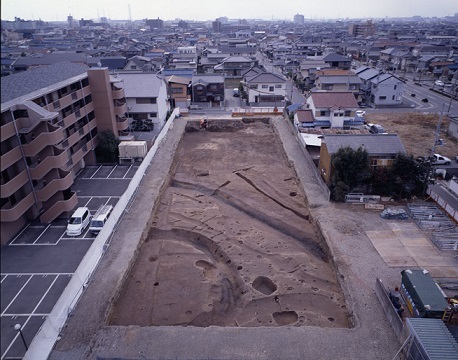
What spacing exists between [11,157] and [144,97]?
Answer: 69.5ft

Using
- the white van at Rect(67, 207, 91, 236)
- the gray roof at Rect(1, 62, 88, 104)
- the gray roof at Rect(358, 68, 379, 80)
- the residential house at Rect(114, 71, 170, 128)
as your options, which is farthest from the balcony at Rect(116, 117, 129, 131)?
the gray roof at Rect(358, 68, 379, 80)

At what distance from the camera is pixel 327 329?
48.5 feet

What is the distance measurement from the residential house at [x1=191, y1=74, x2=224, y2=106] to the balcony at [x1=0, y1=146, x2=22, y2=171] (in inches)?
→ 1379

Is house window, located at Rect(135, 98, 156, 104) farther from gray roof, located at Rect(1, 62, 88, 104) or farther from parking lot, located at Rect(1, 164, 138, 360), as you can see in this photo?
parking lot, located at Rect(1, 164, 138, 360)

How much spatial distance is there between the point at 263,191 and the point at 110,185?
41.5ft

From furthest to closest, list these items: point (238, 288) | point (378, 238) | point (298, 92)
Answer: point (298, 92) < point (378, 238) < point (238, 288)

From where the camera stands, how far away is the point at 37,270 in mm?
18672

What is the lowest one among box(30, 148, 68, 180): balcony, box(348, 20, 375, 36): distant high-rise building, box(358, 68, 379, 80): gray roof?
box(30, 148, 68, 180): balcony

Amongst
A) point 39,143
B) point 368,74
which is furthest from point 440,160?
point 39,143

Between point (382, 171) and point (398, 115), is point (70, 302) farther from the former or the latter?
point (398, 115)

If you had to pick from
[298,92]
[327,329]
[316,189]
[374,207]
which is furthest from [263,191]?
[298,92]

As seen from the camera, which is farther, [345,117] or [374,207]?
[345,117]

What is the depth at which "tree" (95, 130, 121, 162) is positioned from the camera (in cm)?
3222

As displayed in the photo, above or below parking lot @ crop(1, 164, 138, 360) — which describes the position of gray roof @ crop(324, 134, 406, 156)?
above
